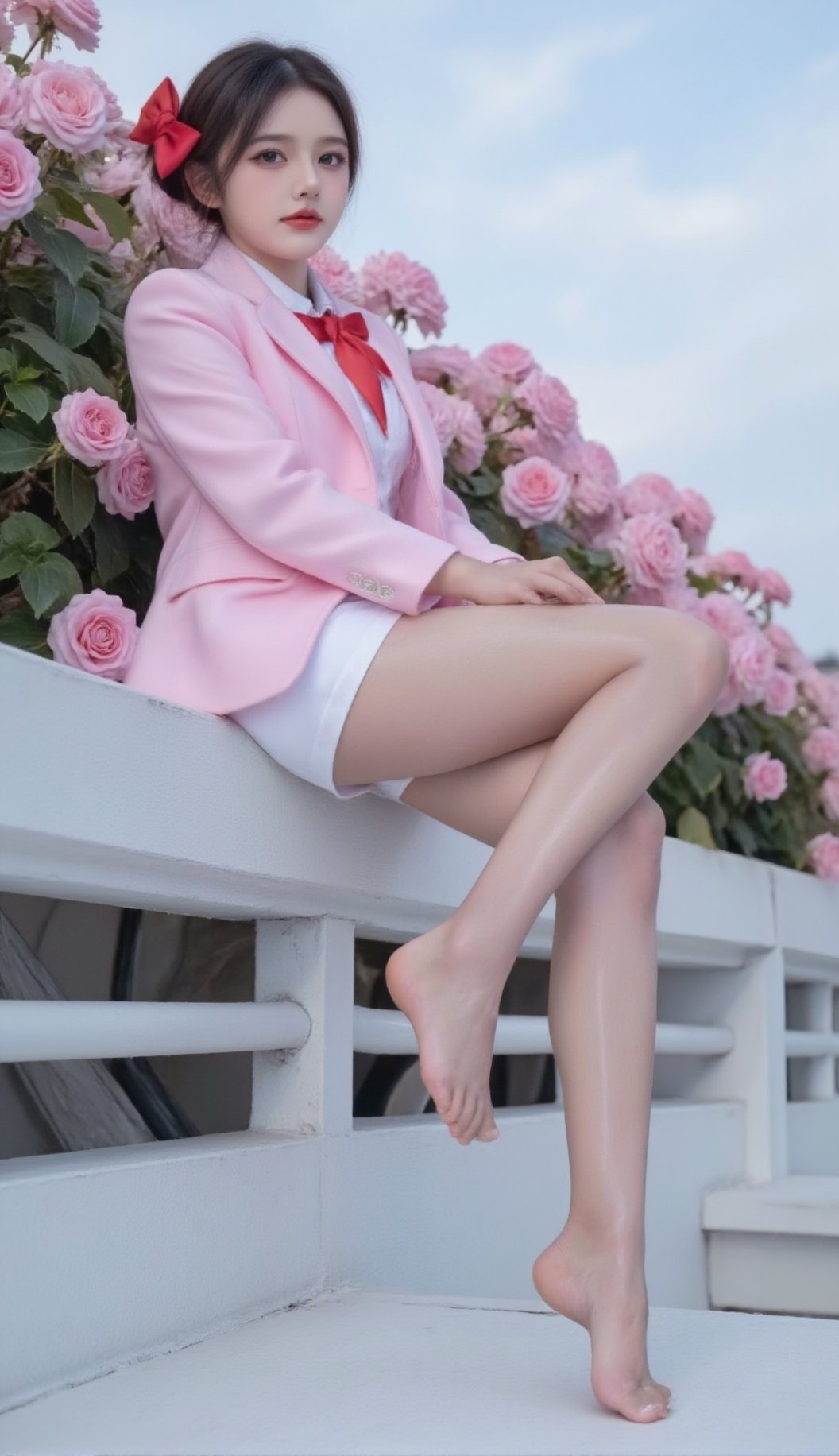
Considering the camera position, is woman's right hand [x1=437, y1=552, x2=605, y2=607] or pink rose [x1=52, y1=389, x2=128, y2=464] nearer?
woman's right hand [x1=437, y1=552, x2=605, y2=607]

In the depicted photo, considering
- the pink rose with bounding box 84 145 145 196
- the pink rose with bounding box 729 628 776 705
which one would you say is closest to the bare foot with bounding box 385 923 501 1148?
the pink rose with bounding box 84 145 145 196

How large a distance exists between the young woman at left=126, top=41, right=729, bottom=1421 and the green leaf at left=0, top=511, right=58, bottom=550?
129 mm

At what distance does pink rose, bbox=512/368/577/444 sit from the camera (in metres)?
2.57

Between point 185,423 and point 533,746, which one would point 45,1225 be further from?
point 185,423

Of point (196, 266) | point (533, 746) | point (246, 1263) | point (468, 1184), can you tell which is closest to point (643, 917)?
point (533, 746)

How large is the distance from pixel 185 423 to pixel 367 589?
265mm

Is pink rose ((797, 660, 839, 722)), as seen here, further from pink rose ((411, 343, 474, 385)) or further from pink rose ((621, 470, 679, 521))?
pink rose ((411, 343, 474, 385))

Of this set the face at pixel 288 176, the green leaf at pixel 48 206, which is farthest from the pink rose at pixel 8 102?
the face at pixel 288 176

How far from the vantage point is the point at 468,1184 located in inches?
71.1

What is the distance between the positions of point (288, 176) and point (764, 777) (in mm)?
1588

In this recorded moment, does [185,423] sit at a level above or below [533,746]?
above

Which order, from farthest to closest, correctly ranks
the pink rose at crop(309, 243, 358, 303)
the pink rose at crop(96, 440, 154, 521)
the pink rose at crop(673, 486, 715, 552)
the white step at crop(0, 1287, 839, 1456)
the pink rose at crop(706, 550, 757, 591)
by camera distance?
the pink rose at crop(706, 550, 757, 591)
the pink rose at crop(673, 486, 715, 552)
the pink rose at crop(309, 243, 358, 303)
the pink rose at crop(96, 440, 154, 521)
the white step at crop(0, 1287, 839, 1456)

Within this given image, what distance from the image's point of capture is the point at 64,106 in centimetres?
166

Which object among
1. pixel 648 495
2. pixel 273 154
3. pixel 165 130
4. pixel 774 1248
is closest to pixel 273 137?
pixel 273 154
